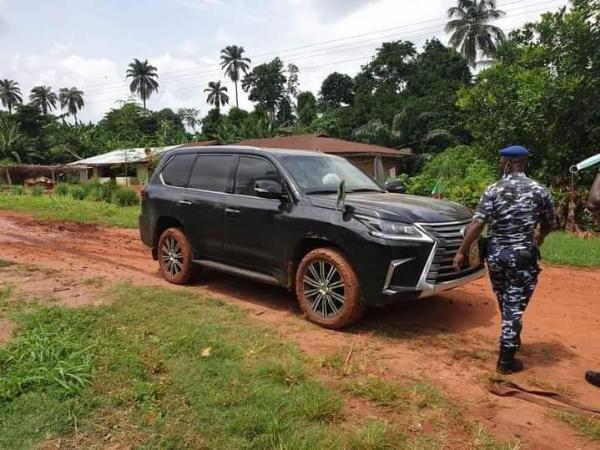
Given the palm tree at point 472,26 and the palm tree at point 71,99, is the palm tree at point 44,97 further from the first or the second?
the palm tree at point 472,26

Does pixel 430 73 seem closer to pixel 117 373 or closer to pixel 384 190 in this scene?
pixel 384 190

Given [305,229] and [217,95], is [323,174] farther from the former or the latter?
[217,95]

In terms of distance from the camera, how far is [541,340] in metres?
5.00

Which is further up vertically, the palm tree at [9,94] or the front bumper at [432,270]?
the palm tree at [9,94]

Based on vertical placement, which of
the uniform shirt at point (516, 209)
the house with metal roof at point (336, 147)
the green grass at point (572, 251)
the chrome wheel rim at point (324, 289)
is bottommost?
the green grass at point (572, 251)

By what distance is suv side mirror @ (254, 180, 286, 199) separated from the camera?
220 inches

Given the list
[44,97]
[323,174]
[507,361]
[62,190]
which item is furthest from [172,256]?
[44,97]

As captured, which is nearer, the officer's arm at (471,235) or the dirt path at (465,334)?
the dirt path at (465,334)

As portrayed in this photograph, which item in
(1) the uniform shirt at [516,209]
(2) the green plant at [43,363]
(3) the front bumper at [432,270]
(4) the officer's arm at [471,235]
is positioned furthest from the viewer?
(3) the front bumper at [432,270]

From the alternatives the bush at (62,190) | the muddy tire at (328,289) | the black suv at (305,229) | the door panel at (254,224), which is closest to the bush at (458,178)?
the black suv at (305,229)

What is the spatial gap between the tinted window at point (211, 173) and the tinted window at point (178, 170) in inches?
5.6

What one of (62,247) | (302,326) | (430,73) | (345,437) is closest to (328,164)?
(302,326)

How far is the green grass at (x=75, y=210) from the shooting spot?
1500cm

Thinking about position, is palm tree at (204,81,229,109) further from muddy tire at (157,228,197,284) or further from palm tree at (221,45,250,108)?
muddy tire at (157,228,197,284)
